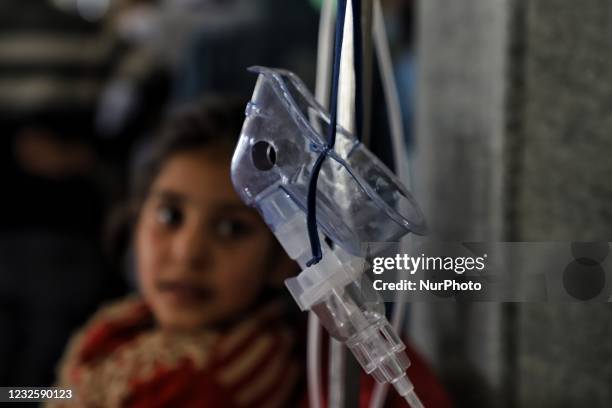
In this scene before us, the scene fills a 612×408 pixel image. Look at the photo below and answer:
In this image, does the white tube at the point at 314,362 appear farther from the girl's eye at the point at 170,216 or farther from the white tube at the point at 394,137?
the girl's eye at the point at 170,216

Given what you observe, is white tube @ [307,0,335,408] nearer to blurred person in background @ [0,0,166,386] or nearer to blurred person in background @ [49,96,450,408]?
blurred person in background @ [49,96,450,408]

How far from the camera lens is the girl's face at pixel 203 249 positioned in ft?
2.70

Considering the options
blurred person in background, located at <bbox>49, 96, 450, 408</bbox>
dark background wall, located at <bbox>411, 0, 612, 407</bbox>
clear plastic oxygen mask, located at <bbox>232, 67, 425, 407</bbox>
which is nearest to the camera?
clear plastic oxygen mask, located at <bbox>232, 67, 425, 407</bbox>

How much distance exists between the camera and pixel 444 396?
803mm

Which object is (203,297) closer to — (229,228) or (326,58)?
(229,228)

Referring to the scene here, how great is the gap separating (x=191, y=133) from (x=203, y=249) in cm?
14

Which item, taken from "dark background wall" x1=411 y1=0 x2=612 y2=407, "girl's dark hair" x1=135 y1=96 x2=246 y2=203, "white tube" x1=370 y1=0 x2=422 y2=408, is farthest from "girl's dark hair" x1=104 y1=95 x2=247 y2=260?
"dark background wall" x1=411 y1=0 x2=612 y2=407

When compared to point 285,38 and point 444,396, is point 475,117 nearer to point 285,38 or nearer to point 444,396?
point 444,396

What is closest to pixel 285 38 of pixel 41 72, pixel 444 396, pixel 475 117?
pixel 41 72

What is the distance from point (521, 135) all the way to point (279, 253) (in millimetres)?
270

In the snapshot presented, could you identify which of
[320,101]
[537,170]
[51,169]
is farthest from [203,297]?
[51,169]

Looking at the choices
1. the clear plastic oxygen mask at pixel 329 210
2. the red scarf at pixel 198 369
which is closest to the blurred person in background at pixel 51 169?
the red scarf at pixel 198 369

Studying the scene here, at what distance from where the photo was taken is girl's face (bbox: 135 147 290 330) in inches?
32.4

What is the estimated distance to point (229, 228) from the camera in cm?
83
